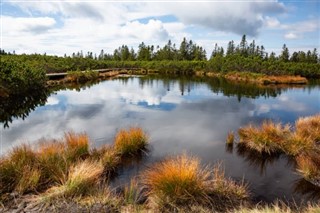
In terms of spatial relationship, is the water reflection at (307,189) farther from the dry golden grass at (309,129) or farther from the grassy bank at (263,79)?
the grassy bank at (263,79)

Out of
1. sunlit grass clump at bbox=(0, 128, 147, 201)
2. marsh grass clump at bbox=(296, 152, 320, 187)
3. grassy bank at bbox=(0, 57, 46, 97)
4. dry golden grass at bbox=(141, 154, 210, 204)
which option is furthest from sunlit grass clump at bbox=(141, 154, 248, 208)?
grassy bank at bbox=(0, 57, 46, 97)

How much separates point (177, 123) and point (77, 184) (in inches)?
422

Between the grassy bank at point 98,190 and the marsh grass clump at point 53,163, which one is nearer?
the grassy bank at point 98,190

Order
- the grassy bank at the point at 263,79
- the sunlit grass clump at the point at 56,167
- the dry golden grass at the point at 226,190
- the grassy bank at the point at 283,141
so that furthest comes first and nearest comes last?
1. the grassy bank at the point at 263,79
2. the grassy bank at the point at 283,141
3. the dry golden grass at the point at 226,190
4. the sunlit grass clump at the point at 56,167

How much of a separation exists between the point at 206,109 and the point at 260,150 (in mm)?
11033

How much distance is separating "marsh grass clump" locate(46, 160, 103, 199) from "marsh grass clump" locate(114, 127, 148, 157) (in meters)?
3.19

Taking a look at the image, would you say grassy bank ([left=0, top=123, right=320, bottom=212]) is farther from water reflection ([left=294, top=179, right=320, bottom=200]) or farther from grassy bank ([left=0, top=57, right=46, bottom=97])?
grassy bank ([left=0, top=57, right=46, bottom=97])

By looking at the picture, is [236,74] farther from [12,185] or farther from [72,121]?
[12,185]

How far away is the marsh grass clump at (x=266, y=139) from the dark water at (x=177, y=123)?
17.6 inches

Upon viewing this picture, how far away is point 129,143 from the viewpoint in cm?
1125

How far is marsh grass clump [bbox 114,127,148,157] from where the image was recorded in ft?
36.1

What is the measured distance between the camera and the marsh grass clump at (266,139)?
11898 mm

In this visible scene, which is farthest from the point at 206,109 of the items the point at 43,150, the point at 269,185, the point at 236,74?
the point at 236,74

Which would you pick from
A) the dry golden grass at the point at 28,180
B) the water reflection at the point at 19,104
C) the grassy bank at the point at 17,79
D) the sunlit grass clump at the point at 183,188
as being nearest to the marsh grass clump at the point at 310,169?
the sunlit grass clump at the point at 183,188
